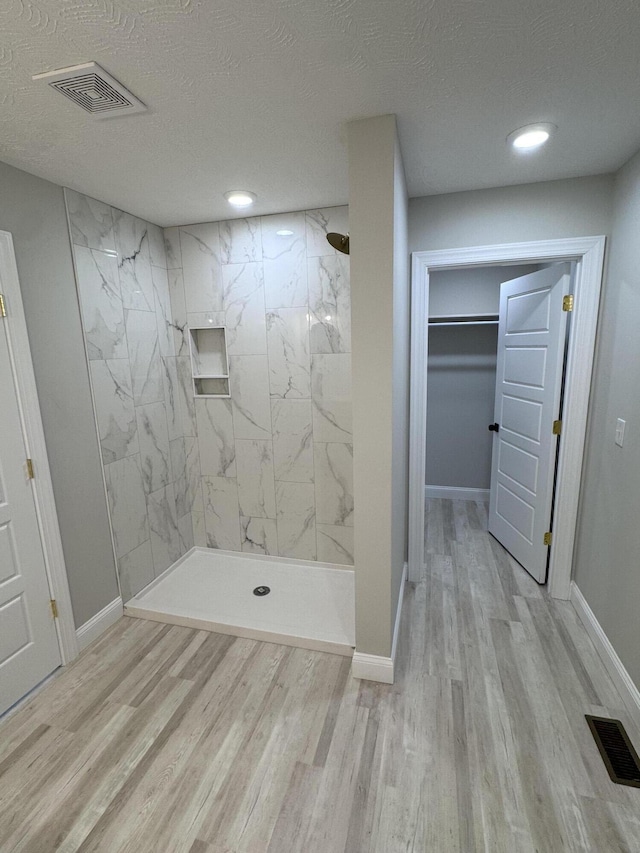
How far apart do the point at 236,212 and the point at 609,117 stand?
204 centimetres

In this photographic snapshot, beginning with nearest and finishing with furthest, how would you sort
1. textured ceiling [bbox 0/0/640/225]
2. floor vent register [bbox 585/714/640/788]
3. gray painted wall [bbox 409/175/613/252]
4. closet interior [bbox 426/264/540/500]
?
textured ceiling [bbox 0/0/640/225]
floor vent register [bbox 585/714/640/788]
gray painted wall [bbox 409/175/613/252]
closet interior [bbox 426/264/540/500]

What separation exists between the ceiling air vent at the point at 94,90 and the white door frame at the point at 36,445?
81 cm

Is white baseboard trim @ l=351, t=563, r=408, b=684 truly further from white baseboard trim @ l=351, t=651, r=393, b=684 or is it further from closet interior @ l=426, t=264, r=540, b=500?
closet interior @ l=426, t=264, r=540, b=500

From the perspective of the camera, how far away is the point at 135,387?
107 inches

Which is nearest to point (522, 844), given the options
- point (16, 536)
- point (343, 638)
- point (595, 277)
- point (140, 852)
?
point (343, 638)

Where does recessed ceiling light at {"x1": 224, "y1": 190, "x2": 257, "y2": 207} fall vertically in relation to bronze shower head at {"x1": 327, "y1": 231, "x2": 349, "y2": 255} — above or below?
above

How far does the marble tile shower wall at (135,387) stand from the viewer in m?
2.38

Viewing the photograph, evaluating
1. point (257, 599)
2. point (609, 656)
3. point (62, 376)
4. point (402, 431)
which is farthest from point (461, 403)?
point (62, 376)

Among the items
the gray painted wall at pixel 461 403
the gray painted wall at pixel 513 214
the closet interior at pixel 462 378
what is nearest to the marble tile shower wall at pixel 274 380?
the gray painted wall at pixel 513 214

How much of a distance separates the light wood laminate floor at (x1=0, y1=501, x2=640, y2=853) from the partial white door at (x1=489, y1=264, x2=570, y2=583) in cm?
68

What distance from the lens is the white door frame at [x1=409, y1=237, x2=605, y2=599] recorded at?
2312mm

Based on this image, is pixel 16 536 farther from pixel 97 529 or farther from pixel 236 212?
pixel 236 212

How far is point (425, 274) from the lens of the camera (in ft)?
8.38

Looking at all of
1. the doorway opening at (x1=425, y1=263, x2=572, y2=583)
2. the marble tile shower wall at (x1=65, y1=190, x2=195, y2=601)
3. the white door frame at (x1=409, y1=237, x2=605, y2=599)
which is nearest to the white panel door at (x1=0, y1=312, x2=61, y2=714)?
the marble tile shower wall at (x1=65, y1=190, x2=195, y2=601)
